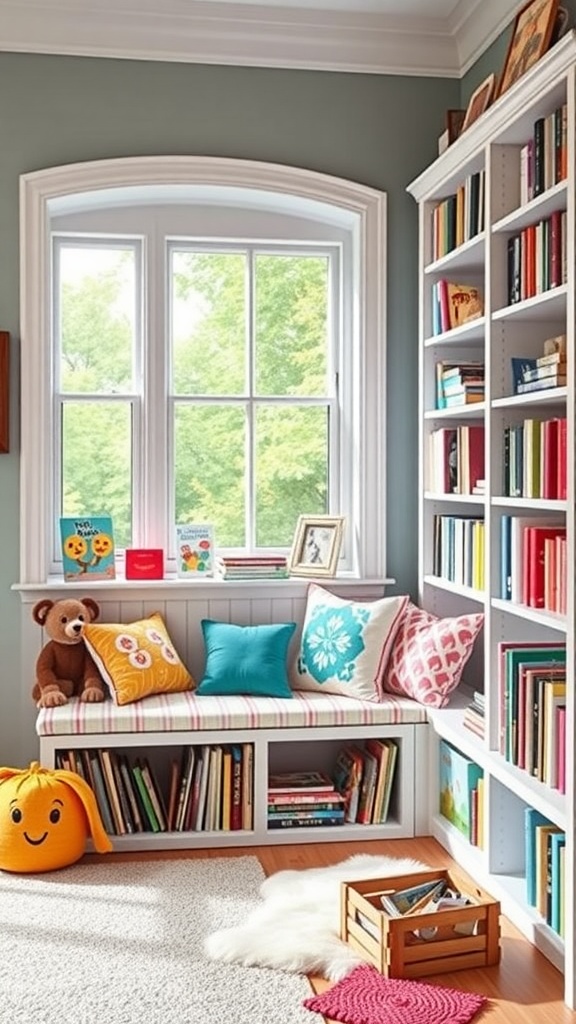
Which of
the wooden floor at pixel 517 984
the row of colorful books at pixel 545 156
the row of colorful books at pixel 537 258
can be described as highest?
the row of colorful books at pixel 545 156

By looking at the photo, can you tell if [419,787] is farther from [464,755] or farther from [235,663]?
[235,663]

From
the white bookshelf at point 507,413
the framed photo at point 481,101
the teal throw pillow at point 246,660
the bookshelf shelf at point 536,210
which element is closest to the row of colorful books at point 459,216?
the white bookshelf at point 507,413

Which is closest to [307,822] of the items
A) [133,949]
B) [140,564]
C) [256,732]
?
[256,732]

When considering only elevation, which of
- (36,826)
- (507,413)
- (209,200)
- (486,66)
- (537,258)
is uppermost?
(486,66)

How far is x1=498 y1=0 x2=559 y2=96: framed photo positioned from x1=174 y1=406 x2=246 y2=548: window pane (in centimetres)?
164

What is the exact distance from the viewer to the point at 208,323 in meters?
4.30

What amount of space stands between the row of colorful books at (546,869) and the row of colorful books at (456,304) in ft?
5.60

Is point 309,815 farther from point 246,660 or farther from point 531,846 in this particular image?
point 531,846

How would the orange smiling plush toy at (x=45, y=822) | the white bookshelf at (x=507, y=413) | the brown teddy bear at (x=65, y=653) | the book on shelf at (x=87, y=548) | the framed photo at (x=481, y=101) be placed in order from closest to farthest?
1. the white bookshelf at (x=507, y=413)
2. the orange smiling plush toy at (x=45, y=822)
3. the framed photo at (x=481, y=101)
4. the brown teddy bear at (x=65, y=653)
5. the book on shelf at (x=87, y=548)

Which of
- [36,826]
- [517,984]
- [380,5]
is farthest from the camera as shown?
[380,5]

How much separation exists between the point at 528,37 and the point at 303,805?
252 cm

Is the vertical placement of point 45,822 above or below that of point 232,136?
below

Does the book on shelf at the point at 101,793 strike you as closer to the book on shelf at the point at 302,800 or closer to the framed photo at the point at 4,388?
the book on shelf at the point at 302,800

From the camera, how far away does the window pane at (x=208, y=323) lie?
4.28 meters
